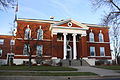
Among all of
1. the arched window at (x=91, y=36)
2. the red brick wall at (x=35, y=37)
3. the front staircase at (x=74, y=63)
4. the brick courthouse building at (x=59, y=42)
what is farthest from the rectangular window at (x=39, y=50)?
the arched window at (x=91, y=36)

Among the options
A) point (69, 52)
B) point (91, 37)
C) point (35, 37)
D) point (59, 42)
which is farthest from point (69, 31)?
point (35, 37)

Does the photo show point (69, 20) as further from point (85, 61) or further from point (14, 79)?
point (14, 79)

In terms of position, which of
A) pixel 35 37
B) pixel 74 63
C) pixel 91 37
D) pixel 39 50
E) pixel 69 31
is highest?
pixel 69 31

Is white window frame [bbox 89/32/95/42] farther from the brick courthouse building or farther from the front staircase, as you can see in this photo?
the front staircase

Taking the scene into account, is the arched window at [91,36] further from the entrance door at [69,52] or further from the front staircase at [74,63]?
Answer: the front staircase at [74,63]

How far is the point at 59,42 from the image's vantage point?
3394 cm

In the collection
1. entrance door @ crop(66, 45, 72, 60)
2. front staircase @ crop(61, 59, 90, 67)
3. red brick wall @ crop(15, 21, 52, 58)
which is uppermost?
red brick wall @ crop(15, 21, 52, 58)

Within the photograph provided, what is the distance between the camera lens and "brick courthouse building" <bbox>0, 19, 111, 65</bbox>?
31266 millimetres

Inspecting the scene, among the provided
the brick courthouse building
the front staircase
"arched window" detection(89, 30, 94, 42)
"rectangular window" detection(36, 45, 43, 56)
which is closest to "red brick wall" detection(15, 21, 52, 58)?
the brick courthouse building

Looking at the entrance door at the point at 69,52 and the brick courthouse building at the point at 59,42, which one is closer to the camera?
the brick courthouse building at the point at 59,42

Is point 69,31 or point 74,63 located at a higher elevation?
point 69,31

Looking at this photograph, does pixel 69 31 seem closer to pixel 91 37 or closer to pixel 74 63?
pixel 74 63

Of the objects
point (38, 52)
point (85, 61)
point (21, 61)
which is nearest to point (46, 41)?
point (38, 52)

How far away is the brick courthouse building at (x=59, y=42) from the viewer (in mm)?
31266
